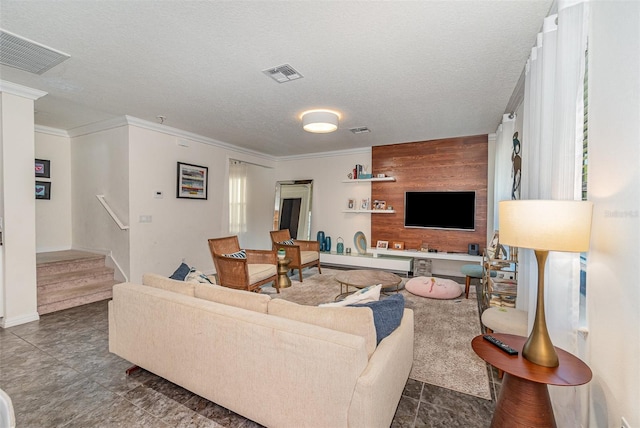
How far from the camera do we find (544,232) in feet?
4.41

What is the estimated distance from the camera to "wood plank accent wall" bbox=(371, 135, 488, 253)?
5.08m

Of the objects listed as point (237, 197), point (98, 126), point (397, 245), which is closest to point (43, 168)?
point (98, 126)

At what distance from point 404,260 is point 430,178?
1625 mm

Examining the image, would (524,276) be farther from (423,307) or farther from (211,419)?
(211,419)

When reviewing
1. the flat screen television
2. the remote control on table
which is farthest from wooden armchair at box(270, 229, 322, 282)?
the remote control on table

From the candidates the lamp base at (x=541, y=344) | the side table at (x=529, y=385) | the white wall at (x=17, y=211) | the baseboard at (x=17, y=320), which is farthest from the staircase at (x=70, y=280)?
the lamp base at (x=541, y=344)

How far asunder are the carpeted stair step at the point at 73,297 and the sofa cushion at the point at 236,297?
2.97m

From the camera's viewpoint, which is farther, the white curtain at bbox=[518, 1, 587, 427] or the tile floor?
the tile floor

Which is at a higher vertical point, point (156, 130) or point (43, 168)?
point (156, 130)

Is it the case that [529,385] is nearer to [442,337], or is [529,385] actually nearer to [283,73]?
[442,337]

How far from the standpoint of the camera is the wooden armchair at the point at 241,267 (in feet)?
12.0

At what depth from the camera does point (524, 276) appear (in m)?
2.49

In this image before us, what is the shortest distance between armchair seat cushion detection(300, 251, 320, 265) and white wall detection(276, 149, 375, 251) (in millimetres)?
1277

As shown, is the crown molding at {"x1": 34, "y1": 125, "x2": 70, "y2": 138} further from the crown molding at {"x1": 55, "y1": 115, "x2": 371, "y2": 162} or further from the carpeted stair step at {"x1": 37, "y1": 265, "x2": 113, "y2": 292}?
the carpeted stair step at {"x1": 37, "y1": 265, "x2": 113, "y2": 292}
